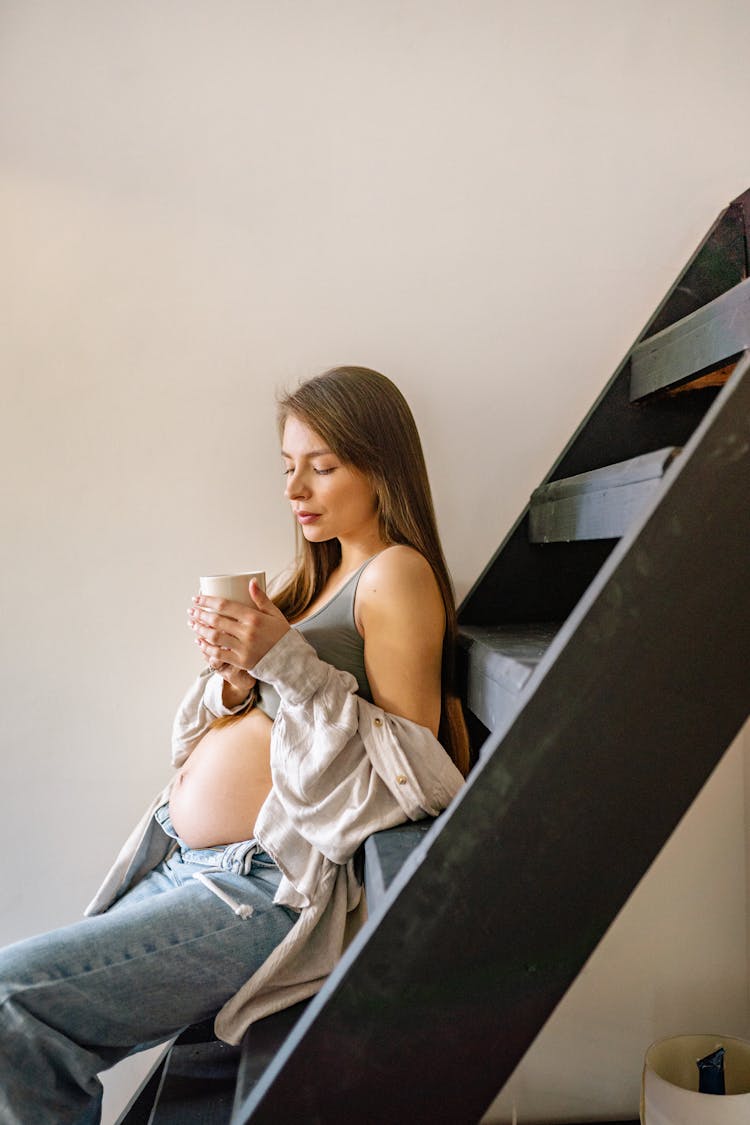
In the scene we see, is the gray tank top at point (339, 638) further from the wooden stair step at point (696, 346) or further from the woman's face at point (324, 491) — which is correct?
the wooden stair step at point (696, 346)

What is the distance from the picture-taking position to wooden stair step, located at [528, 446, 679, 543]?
2.66 feet

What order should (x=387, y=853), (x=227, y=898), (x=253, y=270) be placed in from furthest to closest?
(x=253, y=270)
(x=227, y=898)
(x=387, y=853)

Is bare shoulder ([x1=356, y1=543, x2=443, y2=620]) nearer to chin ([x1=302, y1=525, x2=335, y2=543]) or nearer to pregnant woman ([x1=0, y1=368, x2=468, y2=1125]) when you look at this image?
pregnant woman ([x1=0, y1=368, x2=468, y2=1125])

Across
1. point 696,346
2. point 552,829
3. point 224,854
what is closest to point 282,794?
point 224,854

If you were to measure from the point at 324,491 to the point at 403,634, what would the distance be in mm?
291

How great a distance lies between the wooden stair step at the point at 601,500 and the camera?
2.66 feet

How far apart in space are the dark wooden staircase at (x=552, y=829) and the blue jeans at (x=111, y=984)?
43cm

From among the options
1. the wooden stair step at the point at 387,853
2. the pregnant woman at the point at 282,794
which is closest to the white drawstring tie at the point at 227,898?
the pregnant woman at the point at 282,794

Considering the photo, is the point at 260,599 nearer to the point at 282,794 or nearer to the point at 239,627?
the point at 239,627

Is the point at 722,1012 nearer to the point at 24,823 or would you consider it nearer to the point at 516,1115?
the point at 516,1115

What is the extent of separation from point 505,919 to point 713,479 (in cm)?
38

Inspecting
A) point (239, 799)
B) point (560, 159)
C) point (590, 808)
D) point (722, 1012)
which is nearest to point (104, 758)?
point (239, 799)

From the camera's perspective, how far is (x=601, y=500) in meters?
1.01

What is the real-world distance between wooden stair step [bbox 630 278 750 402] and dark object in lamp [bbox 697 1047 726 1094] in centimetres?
110
